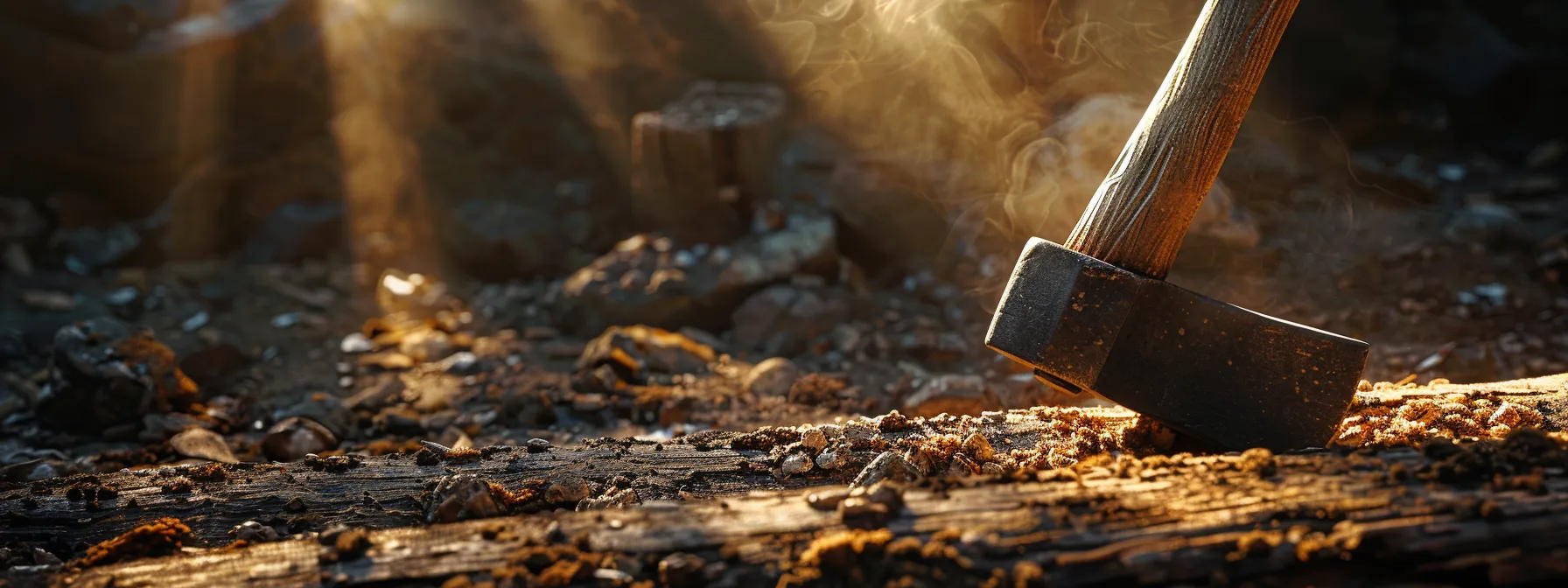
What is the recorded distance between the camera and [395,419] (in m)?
4.04

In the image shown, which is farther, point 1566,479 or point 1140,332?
point 1140,332

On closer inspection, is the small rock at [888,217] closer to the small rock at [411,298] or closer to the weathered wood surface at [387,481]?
the small rock at [411,298]

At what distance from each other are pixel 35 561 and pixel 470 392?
2354 mm

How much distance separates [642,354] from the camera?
15.2 ft

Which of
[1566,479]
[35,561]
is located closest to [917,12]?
[1566,479]

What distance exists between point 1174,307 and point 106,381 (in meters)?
4.14

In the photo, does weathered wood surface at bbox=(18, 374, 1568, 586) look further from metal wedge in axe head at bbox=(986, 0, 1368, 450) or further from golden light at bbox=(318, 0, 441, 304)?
golden light at bbox=(318, 0, 441, 304)

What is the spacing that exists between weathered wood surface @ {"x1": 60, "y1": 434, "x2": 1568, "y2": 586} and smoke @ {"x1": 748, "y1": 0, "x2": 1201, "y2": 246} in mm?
3585

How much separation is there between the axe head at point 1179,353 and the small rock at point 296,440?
2680 millimetres

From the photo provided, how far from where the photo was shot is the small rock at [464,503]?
218 cm

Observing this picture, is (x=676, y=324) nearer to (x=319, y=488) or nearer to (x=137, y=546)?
(x=319, y=488)

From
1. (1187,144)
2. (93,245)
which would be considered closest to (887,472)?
(1187,144)

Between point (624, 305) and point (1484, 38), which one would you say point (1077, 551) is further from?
point (1484, 38)

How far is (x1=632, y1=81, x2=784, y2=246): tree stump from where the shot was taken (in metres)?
5.71
